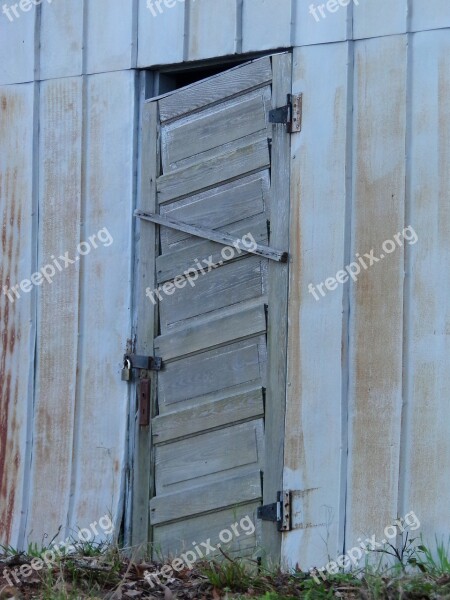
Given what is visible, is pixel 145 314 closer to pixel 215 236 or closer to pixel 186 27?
pixel 215 236

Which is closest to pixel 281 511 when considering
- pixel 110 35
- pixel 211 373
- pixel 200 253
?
pixel 211 373

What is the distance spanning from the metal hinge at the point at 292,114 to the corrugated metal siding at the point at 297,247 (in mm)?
77

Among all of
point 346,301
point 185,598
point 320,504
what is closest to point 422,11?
point 346,301

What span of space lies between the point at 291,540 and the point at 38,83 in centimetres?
296

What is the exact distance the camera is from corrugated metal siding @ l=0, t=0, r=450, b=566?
514 centimetres

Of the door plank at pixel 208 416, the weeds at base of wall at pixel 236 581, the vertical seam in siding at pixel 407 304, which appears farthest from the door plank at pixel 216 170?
the weeds at base of wall at pixel 236 581

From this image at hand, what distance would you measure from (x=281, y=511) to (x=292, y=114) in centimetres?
192

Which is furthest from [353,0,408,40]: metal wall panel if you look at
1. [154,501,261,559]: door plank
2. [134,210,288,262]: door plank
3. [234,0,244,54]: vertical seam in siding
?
[154,501,261,559]: door plank

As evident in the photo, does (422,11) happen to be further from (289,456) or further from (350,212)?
(289,456)

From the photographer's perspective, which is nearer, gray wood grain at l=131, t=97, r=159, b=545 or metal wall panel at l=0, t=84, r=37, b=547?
gray wood grain at l=131, t=97, r=159, b=545

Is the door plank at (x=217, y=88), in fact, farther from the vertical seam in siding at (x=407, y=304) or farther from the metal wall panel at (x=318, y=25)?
the vertical seam in siding at (x=407, y=304)

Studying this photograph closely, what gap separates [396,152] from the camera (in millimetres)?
5227

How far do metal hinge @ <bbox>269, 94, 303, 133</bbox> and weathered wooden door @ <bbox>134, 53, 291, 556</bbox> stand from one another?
0.04m

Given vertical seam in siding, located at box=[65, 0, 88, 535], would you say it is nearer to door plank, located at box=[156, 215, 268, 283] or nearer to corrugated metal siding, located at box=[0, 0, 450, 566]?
corrugated metal siding, located at box=[0, 0, 450, 566]
